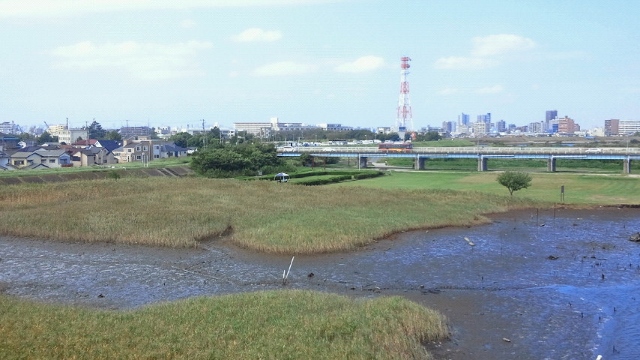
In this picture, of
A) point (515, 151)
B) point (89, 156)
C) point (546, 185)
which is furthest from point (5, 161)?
point (515, 151)

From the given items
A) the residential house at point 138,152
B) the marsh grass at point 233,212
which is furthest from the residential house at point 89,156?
the marsh grass at point 233,212

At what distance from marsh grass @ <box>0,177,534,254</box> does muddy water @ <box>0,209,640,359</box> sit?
1.14 meters

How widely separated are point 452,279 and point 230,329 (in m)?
11.5

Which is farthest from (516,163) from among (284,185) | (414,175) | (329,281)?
(329,281)

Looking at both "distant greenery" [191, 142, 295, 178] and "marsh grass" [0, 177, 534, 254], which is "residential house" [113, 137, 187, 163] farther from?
"marsh grass" [0, 177, 534, 254]

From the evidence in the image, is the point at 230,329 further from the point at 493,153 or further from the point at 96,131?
the point at 96,131

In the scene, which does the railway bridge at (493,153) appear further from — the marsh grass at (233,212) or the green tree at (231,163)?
the marsh grass at (233,212)

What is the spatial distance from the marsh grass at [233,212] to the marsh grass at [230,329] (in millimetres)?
9948

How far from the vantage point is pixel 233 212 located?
35.5 meters

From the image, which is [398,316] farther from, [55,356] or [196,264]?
[196,264]

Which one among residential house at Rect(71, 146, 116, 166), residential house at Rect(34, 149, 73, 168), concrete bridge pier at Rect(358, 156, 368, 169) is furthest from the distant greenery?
residential house at Rect(71, 146, 116, 166)

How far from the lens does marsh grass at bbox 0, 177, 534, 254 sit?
29.8 metres

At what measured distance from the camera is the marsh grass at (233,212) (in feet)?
97.9

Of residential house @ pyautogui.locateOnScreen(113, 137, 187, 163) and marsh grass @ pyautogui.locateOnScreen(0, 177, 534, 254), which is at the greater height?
residential house @ pyautogui.locateOnScreen(113, 137, 187, 163)
